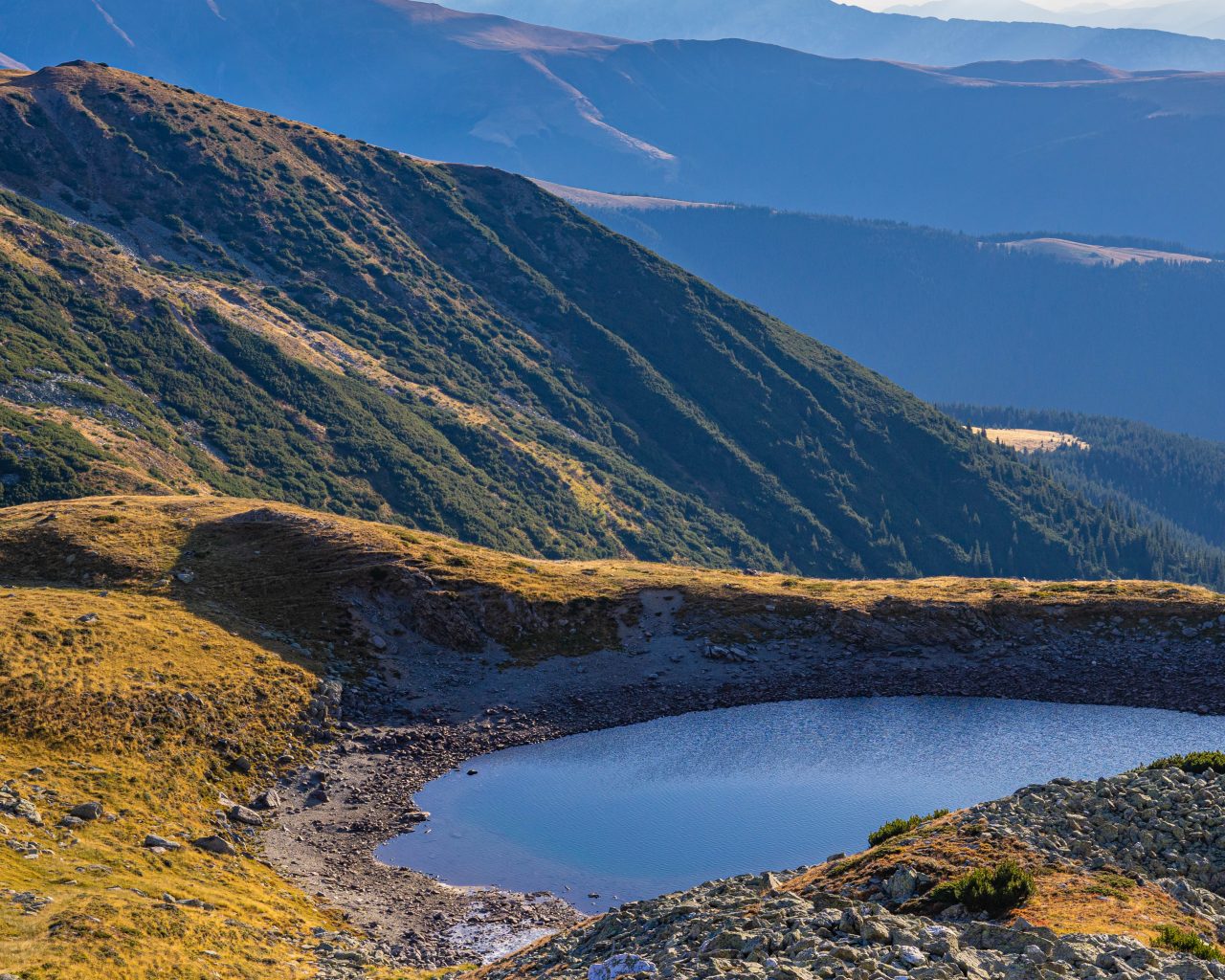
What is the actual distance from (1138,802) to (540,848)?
33.4 m

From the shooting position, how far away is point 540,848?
67500 mm

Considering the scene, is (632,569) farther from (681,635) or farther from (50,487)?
(50,487)

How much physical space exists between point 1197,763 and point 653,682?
45.7m

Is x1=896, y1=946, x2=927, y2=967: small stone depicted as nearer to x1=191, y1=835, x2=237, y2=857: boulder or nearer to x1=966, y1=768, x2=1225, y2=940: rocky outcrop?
x1=966, y1=768, x2=1225, y2=940: rocky outcrop

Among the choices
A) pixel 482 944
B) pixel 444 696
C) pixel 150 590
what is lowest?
pixel 482 944

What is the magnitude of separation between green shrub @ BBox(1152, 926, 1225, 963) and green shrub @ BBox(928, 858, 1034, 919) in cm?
446

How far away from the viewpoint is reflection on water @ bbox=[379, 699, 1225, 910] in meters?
65.3

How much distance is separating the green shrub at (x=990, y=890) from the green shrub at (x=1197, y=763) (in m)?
17.8

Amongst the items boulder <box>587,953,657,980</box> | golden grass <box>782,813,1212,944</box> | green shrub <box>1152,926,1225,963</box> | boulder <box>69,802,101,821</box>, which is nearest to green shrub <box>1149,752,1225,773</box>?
golden grass <box>782,813,1212,944</box>

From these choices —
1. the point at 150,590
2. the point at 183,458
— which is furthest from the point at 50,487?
the point at 150,590

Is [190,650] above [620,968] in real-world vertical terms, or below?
above

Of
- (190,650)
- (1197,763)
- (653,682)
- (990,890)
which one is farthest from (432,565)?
(990,890)

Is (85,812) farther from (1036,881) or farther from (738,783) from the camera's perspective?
(1036,881)

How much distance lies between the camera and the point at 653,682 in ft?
302
